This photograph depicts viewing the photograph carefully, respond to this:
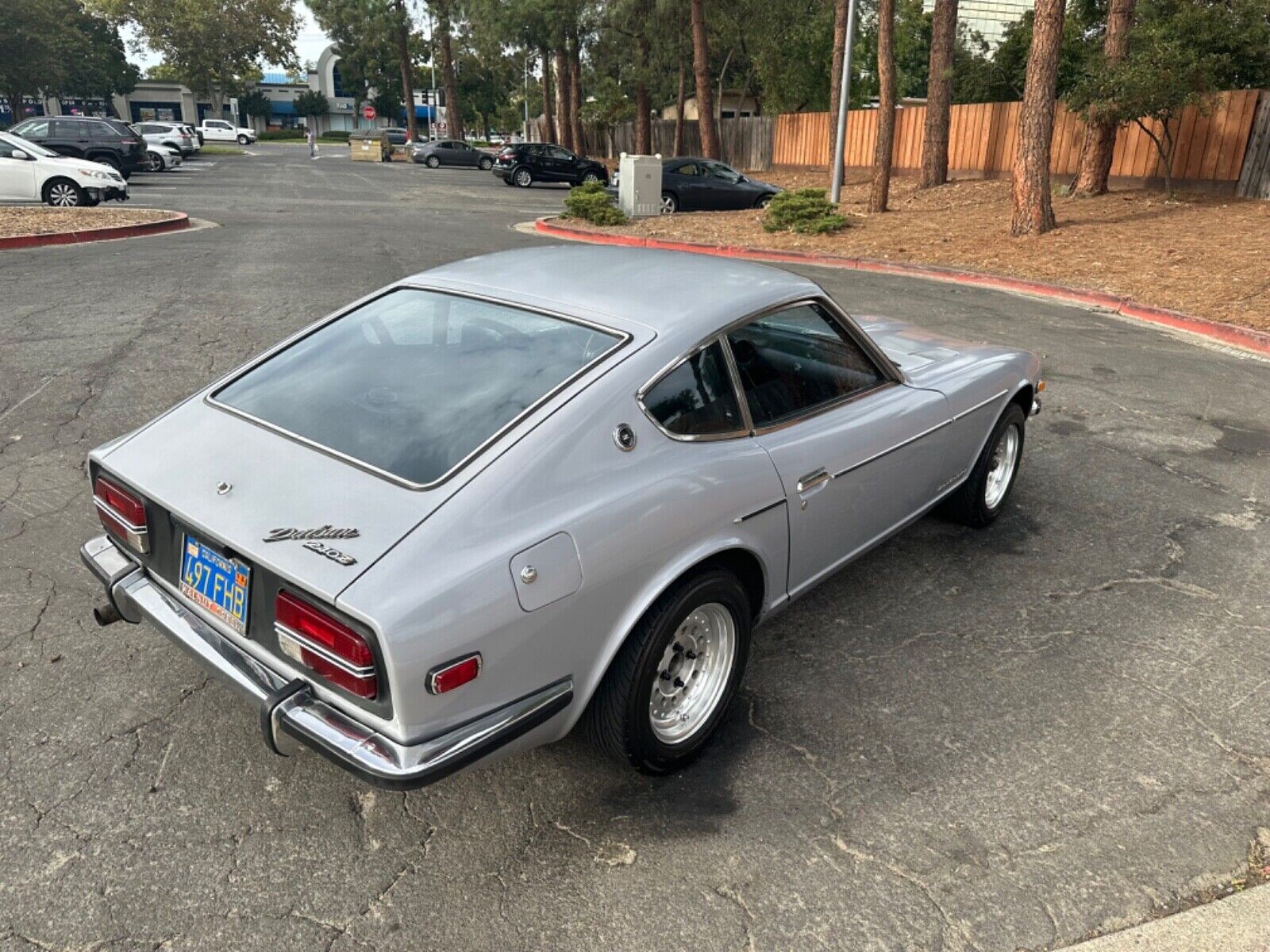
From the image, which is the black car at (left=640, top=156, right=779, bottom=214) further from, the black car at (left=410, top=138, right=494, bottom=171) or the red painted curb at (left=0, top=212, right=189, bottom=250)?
the black car at (left=410, top=138, right=494, bottom=171)

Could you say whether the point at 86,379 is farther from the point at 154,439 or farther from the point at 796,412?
the point at 796,412

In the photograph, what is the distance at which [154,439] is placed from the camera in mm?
2967

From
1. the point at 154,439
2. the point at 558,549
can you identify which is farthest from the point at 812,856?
the point at 154,439

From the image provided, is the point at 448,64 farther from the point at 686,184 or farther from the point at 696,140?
the point at 686,184

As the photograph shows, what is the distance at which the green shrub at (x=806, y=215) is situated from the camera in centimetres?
1620

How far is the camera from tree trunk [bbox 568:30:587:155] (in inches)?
1607

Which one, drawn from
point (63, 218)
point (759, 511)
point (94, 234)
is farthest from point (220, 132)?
point (759, 511)

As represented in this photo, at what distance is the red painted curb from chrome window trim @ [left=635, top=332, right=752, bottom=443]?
13203 mm

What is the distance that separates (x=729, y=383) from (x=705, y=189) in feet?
64.9

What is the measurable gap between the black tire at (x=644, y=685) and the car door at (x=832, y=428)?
497mm

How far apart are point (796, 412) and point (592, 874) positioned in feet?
5.50

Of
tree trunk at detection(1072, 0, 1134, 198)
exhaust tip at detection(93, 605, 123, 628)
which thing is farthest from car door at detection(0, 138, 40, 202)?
tree trunk at detection(1072, 0, 1134, 198)

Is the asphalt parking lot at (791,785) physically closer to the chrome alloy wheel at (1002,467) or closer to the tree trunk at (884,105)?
the chrome alloy wheel at (1002,467)

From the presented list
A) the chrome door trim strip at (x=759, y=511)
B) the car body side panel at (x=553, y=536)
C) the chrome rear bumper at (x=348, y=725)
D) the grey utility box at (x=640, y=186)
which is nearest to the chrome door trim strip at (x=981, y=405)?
the chrome door trim strip at (x=759, y=511)
